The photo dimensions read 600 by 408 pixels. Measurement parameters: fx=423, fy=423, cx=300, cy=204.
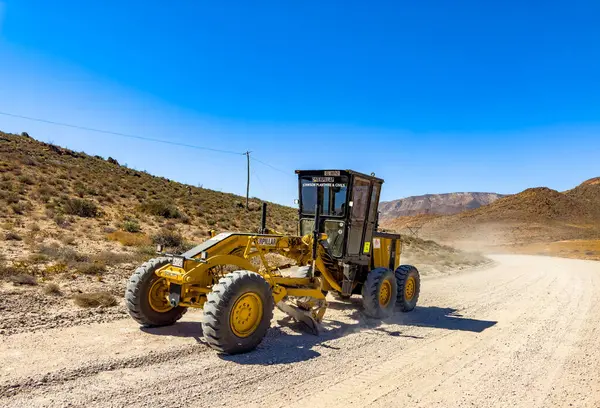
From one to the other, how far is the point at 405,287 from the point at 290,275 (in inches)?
113

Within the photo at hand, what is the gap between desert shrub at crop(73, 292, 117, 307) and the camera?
26.1ft

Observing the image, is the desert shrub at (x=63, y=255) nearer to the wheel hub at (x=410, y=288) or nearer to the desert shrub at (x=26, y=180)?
the wheel hub at (x=410, y=288)

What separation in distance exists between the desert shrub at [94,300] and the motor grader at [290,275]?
5.77 feet

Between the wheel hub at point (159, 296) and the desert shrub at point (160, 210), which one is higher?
the desert shrub at point (160, 210)

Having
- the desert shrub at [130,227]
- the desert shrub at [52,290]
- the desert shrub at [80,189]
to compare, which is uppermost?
the desert shrub at [80,189]

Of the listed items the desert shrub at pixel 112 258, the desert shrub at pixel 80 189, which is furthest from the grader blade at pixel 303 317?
the desert shrub at pixel 80 189

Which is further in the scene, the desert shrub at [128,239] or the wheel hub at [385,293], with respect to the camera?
the desert shrub at [128,239]

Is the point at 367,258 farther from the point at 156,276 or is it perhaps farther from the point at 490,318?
the point at 156,276

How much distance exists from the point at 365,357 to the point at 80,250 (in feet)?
35.8

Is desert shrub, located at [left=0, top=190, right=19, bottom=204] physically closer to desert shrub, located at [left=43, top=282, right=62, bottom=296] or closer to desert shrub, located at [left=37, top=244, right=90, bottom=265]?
desert shrub, located at [left=37, top=244, right=90, bottom=265]

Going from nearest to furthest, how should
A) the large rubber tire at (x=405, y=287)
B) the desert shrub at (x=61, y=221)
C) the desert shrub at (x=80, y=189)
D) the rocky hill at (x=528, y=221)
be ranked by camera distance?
the large rubber tire at (x=405, y=287) < the desert shrub at (x=61, y=221) < the desert shrub at (x=80, y=189) < the rocky hill at (x=528, y=221)

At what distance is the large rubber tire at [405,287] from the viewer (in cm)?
960

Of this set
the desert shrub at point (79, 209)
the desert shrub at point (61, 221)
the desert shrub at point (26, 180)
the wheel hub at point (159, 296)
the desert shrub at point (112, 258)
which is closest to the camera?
the wheel hub at point (159, 296)

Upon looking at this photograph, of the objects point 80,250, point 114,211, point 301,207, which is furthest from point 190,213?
point 301,207
